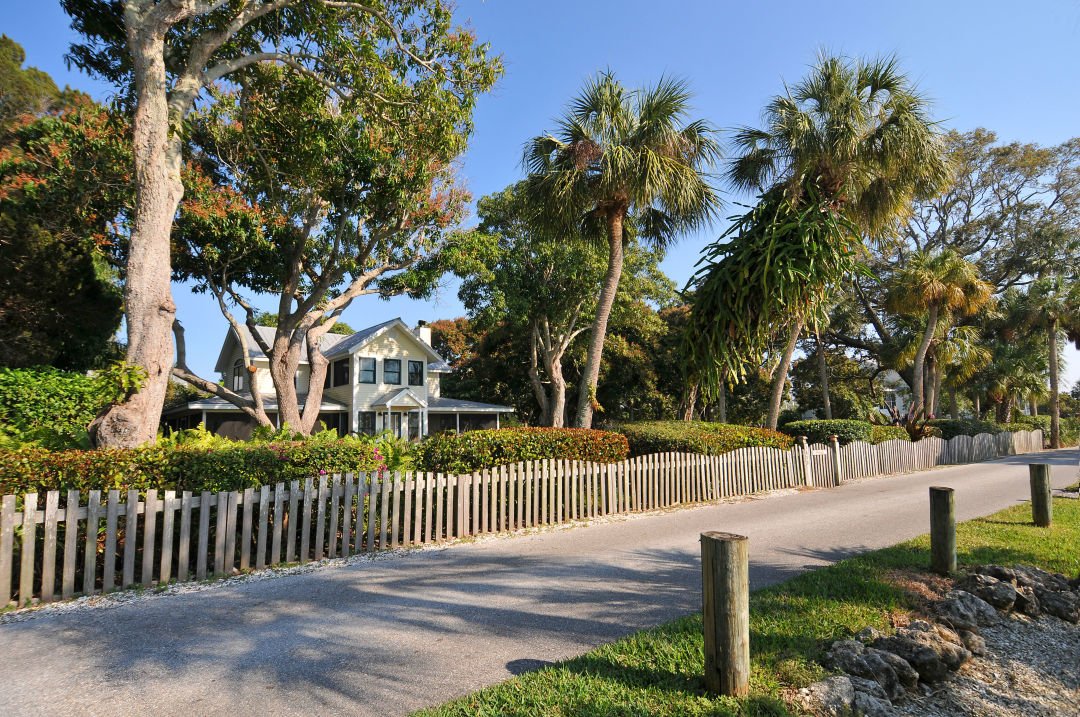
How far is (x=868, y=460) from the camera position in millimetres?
16797

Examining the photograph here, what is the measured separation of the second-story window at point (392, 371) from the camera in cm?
3111

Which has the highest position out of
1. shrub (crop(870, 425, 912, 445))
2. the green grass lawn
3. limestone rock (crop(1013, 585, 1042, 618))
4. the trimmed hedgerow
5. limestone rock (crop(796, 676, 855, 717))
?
the trimmed hedgerow

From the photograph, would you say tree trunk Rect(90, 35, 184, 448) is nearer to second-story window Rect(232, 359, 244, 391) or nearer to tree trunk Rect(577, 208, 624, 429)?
tree trunk Rect(577, 208, 624, 429)

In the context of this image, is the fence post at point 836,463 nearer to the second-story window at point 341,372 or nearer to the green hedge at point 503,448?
the green hedge at point 503,448

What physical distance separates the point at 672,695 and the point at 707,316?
2.70 metres

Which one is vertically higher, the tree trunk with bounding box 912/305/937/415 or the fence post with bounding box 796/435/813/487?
the tree trunk with bounding box 912/305/937/415

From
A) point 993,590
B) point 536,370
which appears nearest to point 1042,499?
point 993,590

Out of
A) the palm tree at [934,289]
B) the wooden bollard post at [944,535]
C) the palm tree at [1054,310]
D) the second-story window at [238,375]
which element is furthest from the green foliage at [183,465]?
the palm tree at [1054,310]

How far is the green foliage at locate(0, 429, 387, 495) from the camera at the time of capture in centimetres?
572

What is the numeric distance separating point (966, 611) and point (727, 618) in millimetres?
3079

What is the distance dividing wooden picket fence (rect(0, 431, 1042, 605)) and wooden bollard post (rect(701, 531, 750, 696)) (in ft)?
16.8

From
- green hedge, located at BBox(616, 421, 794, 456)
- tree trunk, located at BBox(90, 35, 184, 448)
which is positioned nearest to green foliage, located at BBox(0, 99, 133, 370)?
tree trunk, located at BBox(90, 35, 184, 448)

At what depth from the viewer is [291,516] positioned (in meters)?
6.83

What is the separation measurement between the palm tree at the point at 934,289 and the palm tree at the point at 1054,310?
254 inches
